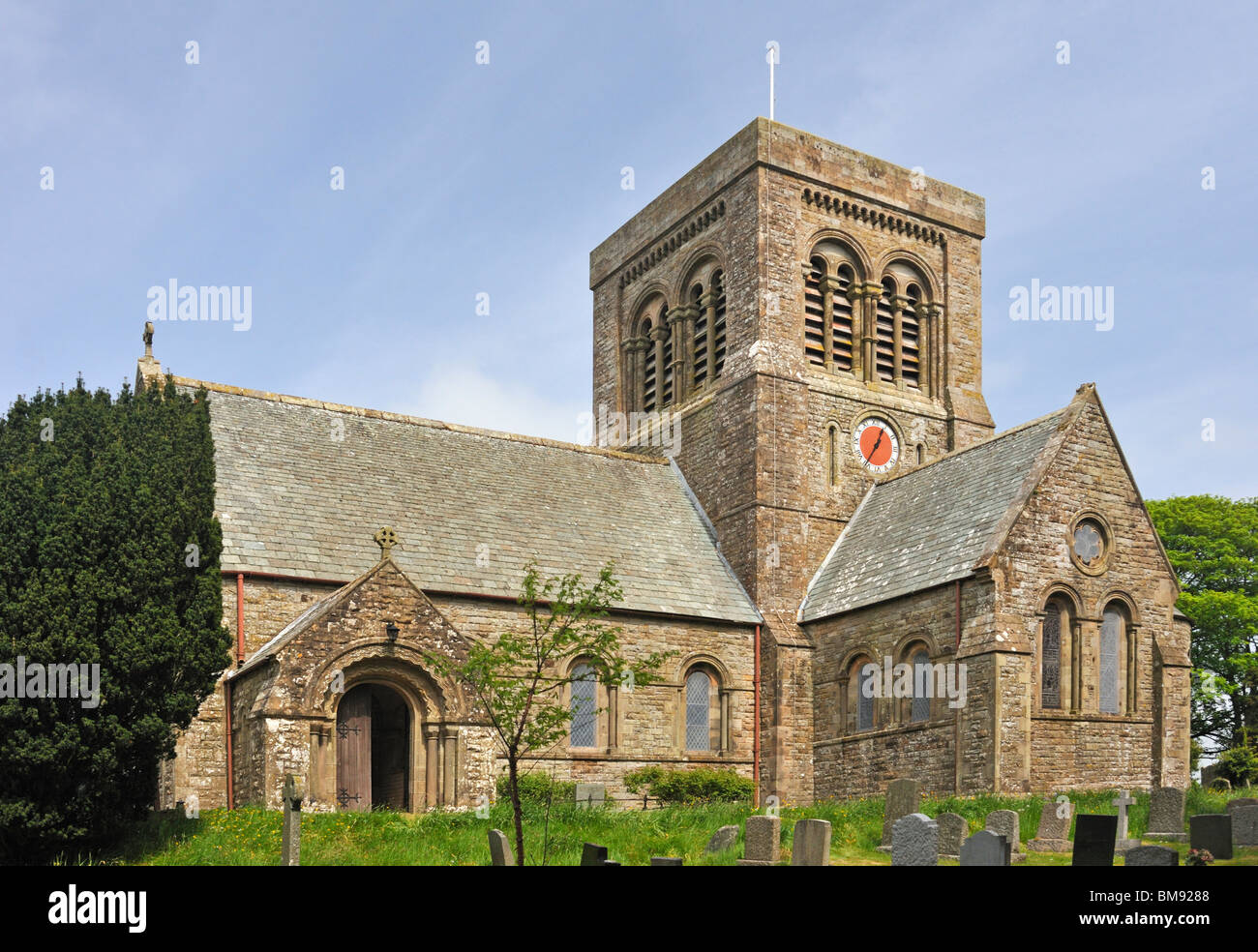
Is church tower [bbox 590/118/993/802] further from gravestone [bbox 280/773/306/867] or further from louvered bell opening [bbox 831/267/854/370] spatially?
gravestone [bbox 280/773/306/867]

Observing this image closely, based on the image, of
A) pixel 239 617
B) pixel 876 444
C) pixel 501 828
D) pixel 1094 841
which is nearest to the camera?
pixel 1094 841

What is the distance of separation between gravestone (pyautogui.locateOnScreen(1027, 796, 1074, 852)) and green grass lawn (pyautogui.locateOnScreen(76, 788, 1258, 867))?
2.13ft

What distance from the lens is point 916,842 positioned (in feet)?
57.8

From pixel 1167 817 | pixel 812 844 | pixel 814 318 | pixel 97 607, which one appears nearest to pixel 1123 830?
pixel 1167 817

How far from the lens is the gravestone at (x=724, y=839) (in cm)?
2202

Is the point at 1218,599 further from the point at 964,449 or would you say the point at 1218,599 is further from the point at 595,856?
the point at 595,856

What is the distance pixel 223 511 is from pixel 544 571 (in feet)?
23.7

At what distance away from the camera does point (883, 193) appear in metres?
40.0

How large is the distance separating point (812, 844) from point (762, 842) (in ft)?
4.80

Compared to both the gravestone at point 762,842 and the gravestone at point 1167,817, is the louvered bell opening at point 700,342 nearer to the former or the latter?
the gravestone at point 1167,817

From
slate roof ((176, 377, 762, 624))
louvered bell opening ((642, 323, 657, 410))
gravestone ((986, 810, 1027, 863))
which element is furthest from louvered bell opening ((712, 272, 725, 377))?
gravestone ((986, 810, 1027, 863))
